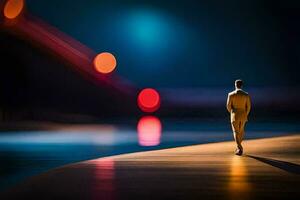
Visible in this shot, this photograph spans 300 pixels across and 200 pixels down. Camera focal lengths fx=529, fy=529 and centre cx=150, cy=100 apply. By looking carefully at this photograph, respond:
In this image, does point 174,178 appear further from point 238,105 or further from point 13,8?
point 13,8

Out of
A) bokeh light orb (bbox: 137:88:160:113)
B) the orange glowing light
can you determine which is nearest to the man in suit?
bokeh light orb (bbox: 137:88:160:113)

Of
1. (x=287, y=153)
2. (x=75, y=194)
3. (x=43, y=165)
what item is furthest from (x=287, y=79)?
(x=75, y=194)

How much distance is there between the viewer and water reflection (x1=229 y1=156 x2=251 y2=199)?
6887mm

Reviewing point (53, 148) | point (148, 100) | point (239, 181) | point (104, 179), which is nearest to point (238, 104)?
point (239, 181)

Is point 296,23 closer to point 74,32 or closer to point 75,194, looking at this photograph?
point 74,32

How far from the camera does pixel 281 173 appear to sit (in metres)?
8.83

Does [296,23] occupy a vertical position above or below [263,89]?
above

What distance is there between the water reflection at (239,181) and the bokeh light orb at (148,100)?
25338mm

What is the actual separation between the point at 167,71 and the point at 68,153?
100ft

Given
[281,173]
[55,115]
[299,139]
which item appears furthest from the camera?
[55,115]

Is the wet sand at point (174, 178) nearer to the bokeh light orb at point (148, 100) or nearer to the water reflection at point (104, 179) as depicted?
the water reflection at point (104, 179)

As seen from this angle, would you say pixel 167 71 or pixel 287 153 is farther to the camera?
pixel 167 71

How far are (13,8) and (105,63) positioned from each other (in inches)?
345

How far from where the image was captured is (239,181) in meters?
7.97
